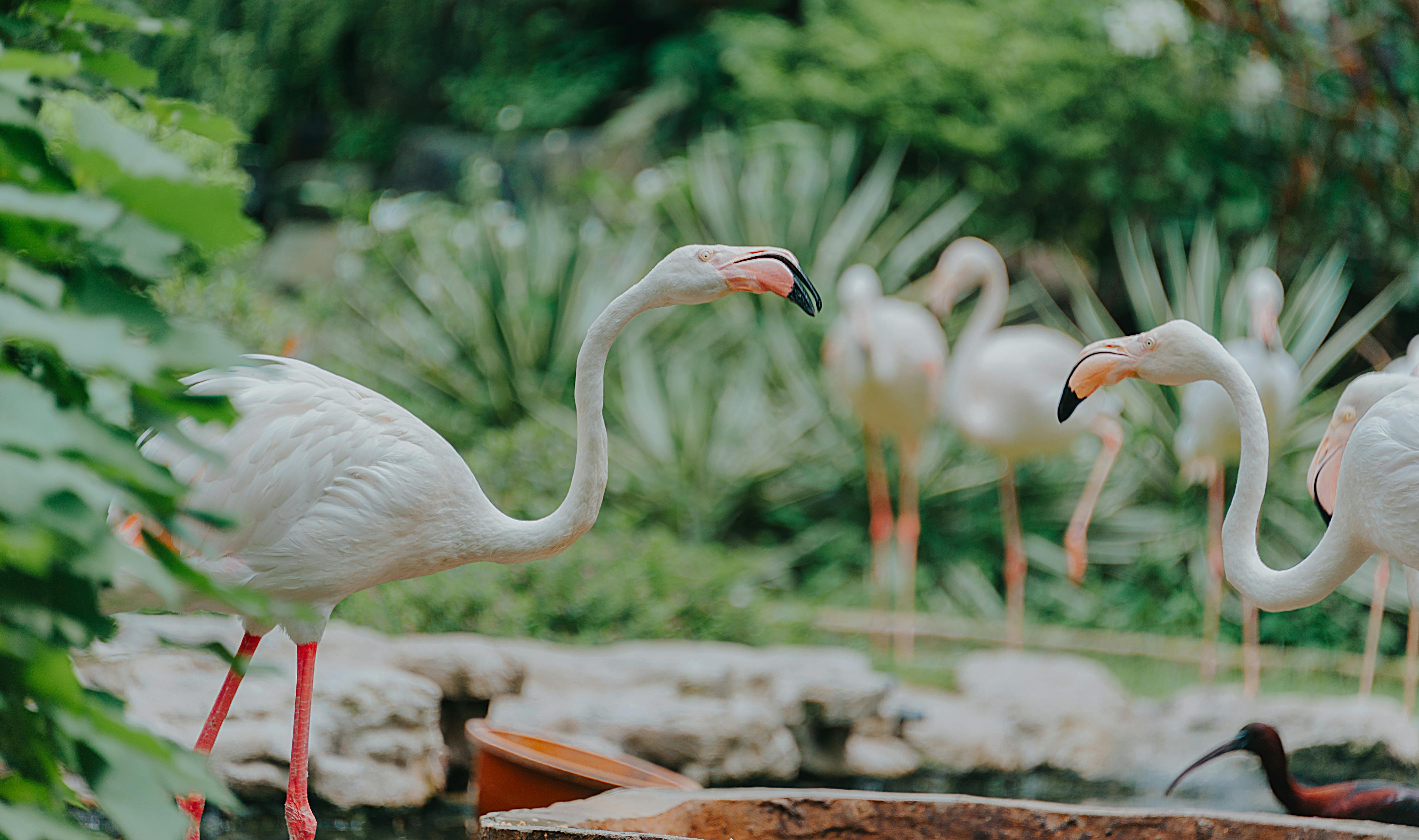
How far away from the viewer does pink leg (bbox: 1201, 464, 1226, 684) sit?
6.32 meters

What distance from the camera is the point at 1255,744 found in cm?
373

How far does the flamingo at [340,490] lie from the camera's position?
283 centimetres

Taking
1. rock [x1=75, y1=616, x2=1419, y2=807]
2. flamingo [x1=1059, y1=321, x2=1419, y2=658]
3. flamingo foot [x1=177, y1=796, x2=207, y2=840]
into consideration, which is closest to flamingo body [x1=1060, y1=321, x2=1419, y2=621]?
flamingo [x1=1059, y1=321, x2=1419, y2=658]

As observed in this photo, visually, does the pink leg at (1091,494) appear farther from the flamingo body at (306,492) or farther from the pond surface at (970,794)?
the flamingo body at (306,492)

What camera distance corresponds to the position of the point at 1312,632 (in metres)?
7.71

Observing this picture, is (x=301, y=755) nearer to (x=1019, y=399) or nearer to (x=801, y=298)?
(x=801, y=298)

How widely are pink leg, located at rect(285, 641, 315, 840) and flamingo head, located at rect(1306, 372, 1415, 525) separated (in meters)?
2.60

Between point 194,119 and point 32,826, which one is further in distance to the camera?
point 194,119

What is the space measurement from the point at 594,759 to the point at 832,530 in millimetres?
4979

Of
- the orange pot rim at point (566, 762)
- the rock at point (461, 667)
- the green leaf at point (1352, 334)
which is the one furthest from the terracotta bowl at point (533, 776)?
the green leaf at point (1352, 334)

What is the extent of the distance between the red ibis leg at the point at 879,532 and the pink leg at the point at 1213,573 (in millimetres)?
1622

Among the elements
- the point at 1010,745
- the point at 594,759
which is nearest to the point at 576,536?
the point at 594,759

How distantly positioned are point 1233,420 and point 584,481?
166 inches

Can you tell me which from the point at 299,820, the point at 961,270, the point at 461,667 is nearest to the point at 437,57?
the point at 961,270
